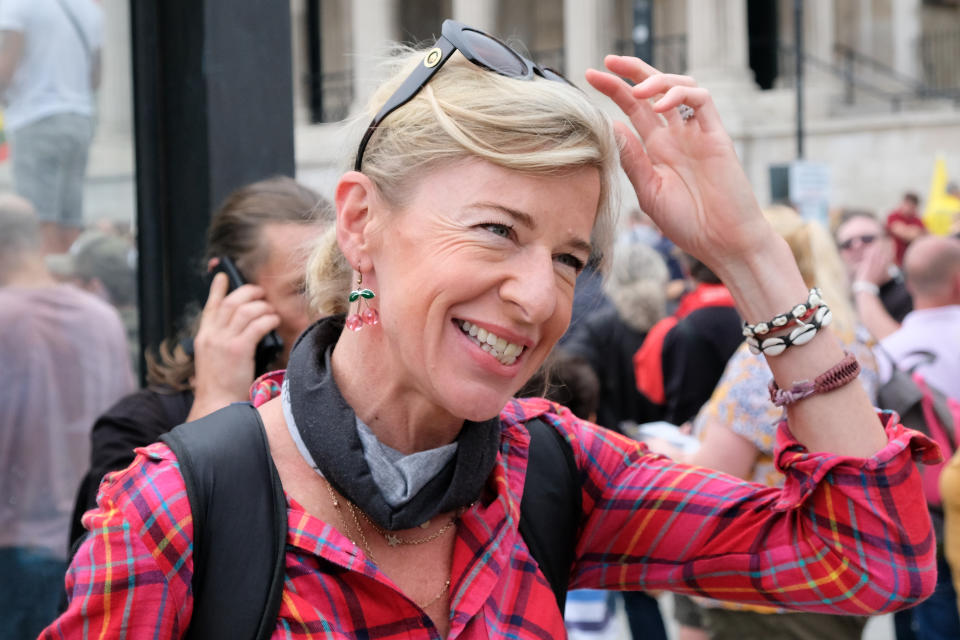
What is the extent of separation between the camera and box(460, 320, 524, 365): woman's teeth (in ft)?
5.71

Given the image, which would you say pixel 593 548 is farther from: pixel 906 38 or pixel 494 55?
pixel 906 38

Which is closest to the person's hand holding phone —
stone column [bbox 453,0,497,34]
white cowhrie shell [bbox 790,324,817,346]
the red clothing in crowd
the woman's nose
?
the woman's nose

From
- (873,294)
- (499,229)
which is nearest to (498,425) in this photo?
(499,229)

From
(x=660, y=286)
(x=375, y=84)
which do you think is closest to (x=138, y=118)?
(x=375, y=84)

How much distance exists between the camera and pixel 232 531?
163cm

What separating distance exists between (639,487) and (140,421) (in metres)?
1.50

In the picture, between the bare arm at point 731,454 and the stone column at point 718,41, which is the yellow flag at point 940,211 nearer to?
the bare arm at point 731,454

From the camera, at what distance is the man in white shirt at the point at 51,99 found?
12.0 ft

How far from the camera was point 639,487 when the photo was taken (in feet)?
6.93

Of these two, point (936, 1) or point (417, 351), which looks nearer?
point (417, 351)

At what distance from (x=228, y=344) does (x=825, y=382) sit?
166 cm

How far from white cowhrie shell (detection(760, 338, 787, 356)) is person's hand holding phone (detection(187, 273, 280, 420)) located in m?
1.47

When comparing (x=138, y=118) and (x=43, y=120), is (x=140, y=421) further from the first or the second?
(x=43, y=120)

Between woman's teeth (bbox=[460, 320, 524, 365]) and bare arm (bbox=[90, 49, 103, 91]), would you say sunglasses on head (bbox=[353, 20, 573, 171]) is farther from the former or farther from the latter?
bare arm (bbox=[90, 49, 103, 91])
